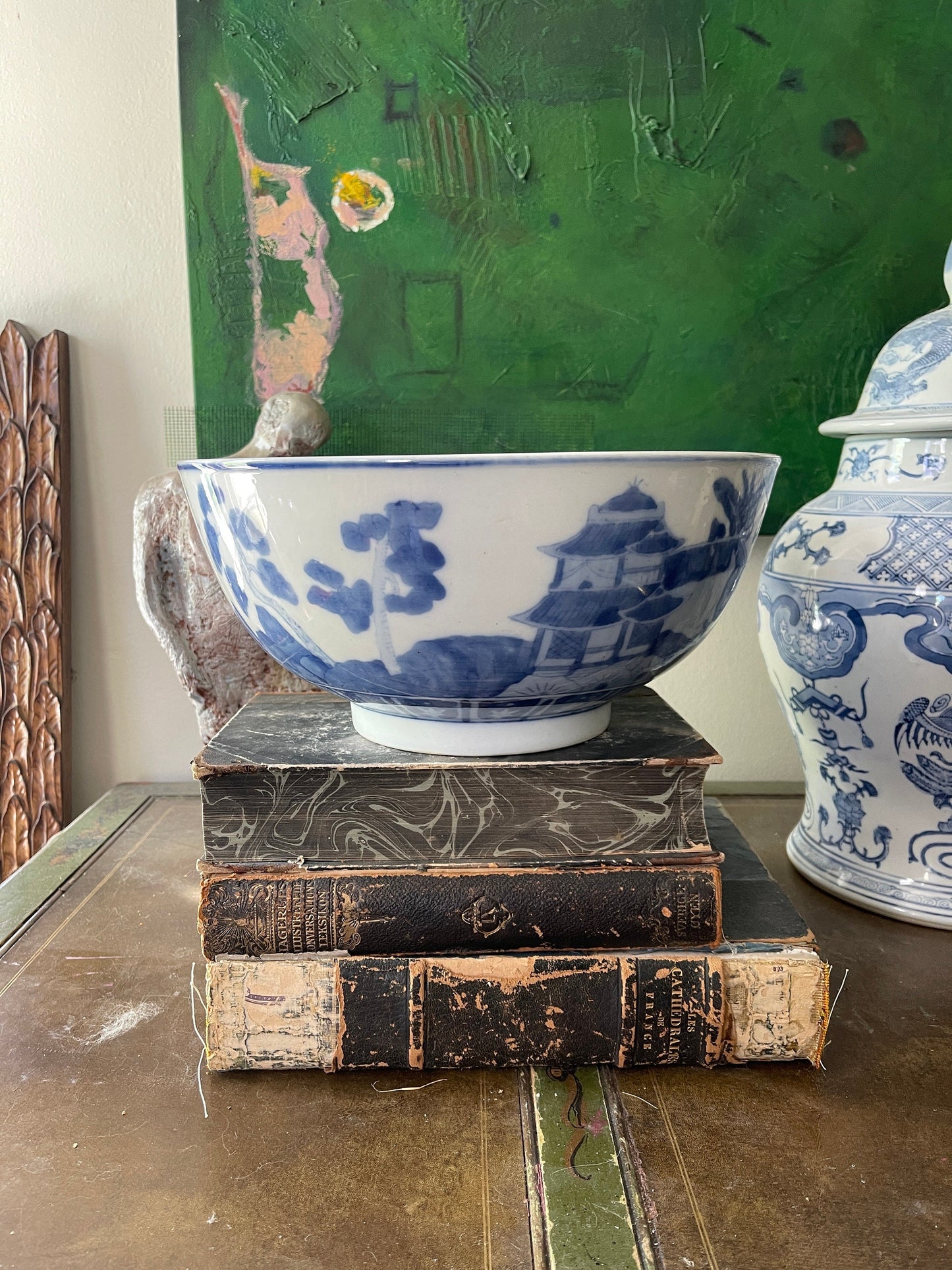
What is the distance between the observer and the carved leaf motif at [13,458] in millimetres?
900

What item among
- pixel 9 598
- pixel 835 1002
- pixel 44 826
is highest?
pixel 9 598

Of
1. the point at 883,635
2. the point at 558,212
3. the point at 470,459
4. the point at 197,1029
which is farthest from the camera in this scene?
the point at 558,212

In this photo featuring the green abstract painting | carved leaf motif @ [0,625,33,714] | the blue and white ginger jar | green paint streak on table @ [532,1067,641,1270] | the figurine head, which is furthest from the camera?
carved leaf motif @ [0,625,33,714]

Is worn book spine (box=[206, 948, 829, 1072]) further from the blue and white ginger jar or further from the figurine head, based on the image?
the figurine head

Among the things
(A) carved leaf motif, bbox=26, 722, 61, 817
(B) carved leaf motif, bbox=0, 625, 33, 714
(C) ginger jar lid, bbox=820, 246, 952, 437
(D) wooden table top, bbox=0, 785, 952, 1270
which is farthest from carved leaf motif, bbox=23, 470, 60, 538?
(C) ginger jar lid, bbox=820, 246, 952, 437

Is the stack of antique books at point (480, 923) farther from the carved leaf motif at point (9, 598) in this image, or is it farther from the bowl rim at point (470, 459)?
the carved leaf motif at point (9, 598)

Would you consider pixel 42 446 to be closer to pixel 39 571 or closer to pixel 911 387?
pixel 39 571

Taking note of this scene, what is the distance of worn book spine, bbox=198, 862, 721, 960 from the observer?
45cm

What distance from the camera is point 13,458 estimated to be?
90cm

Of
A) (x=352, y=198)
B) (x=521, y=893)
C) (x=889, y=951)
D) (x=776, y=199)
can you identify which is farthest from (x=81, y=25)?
(x=889, y=951)

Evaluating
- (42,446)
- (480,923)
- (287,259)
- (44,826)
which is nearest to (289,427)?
(287,259)

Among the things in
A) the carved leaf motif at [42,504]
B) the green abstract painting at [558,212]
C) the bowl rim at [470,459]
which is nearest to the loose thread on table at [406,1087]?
the bowl rim at [470,459]

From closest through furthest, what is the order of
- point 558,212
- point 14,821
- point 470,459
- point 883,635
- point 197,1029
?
point 470,459 → point 197,1029 → point 883,635 → point 558,212 → point 14,821

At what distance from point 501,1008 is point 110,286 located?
2.70 ft
